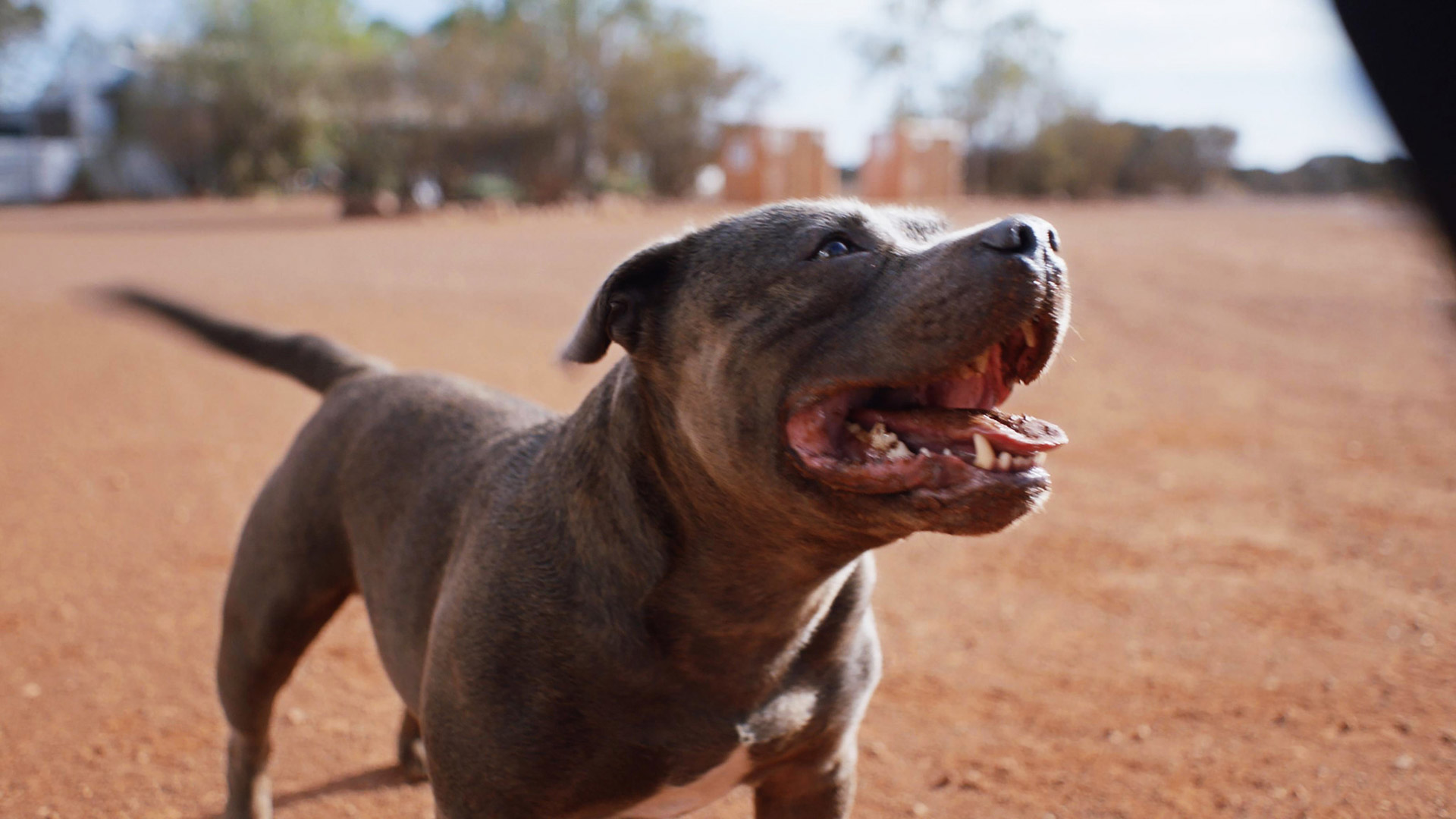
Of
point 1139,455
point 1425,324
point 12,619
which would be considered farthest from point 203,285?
point 1425,324

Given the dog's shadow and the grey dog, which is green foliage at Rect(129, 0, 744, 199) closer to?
the dog's shadow

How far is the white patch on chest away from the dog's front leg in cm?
19

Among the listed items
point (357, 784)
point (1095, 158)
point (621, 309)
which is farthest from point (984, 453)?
point (1095, 158)

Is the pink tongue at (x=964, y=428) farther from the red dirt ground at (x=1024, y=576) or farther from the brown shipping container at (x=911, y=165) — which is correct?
the brown shipping container at (x=911, y=165)

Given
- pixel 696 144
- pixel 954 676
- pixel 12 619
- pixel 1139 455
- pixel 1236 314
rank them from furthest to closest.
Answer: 1. pixel 696 144
2. pixel 1236 314
3. pixel 1139 455
4. pixel 12 619
5. pixel 954 676

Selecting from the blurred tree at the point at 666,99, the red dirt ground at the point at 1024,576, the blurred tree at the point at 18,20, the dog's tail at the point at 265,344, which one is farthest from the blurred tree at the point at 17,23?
the dog's tail at the point at 265,344

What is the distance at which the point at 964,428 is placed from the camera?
2256 mm

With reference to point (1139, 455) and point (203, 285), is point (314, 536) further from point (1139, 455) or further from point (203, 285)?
point (203, 285)

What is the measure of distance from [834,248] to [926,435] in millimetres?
439

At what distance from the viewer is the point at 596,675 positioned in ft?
7.88

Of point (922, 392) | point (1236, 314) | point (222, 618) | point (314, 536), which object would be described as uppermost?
point (922, 392)

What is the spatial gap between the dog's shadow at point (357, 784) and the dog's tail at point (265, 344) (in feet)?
4.47

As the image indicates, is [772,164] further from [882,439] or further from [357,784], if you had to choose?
[882,439]

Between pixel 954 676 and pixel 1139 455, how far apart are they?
4163mm
